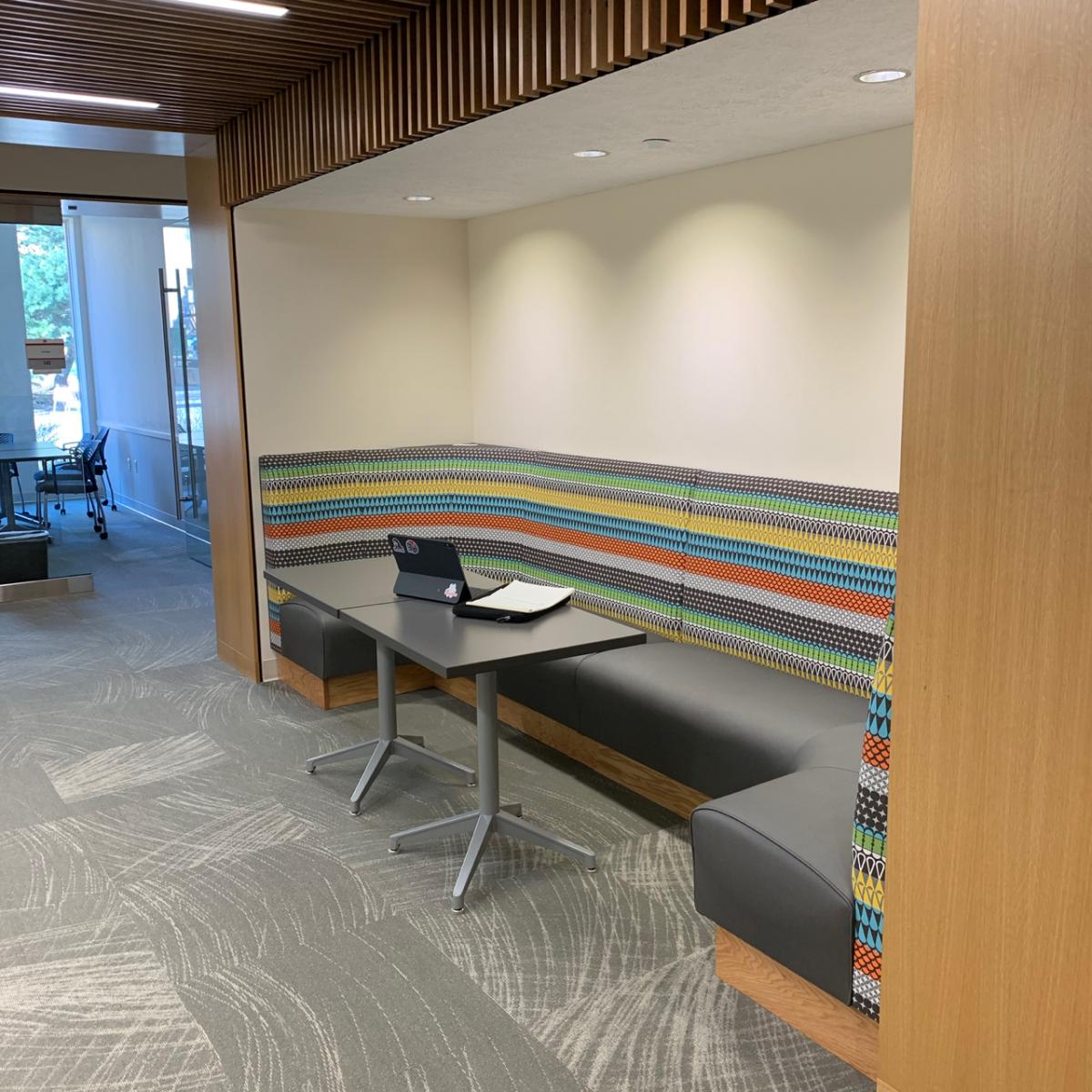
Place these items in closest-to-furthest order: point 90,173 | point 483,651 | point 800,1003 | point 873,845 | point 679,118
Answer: point 873,845
point 800,1003
point 483,651
point 679,118
point 90,173

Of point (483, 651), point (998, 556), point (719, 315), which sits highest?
point (719, 315)

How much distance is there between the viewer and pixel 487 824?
3.55 m

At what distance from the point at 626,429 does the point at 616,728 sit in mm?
1696

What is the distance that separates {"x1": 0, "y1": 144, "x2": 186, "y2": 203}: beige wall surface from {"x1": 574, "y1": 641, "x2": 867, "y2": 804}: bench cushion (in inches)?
186

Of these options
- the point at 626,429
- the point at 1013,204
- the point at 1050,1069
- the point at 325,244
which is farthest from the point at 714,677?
the point at 325,244

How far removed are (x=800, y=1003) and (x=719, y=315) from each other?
2.82 meters

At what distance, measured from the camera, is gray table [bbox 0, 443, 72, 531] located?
299 inches

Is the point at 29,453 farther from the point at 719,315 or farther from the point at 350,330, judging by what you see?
the point at 719,315

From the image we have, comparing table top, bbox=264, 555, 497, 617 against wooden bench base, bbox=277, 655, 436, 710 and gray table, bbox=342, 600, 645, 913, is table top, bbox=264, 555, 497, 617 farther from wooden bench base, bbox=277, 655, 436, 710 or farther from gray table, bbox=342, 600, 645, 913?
wooden bench base, bbox=277, 655, 436, 710

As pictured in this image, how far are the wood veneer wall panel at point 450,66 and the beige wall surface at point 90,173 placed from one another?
2.68 meters

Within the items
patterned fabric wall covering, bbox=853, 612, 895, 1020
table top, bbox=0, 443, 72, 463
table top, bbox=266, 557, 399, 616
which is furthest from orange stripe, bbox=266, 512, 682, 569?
table top, bbox=0, 443, 72, 463

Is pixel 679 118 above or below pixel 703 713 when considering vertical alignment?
above

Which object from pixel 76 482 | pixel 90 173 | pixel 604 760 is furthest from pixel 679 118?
pixel 76 482

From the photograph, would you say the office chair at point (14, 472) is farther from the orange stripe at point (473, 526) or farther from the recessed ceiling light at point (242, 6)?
the recessed ceiling light at point (242, 6)
